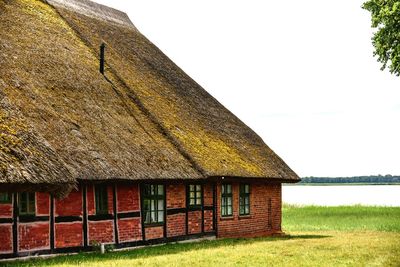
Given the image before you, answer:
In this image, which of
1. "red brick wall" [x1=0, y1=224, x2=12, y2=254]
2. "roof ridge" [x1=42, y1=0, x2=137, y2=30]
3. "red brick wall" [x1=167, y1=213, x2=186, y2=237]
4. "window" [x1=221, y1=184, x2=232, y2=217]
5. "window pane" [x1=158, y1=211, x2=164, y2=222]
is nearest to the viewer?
"red brick wall" [x1=0, y1=224, x2=12, y2=254]

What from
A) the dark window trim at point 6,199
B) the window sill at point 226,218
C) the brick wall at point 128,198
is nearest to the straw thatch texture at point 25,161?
the dark window trim at point 6,199

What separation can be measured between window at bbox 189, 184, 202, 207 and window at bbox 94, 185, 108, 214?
4316 millimetres

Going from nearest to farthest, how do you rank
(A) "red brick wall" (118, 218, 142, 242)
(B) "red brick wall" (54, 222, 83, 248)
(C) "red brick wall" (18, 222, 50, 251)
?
(C) "red brick wall" (18, 222, 50, 251) → (B) "red brick wall" (54, 222, 83, 248) → (A) "red brick wall" (118, 218, 142, 242)

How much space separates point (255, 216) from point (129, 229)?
26.8 ft

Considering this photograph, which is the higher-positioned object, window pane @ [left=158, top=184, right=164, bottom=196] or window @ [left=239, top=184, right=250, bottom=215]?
window pane @ [left=158, top=184, right=164, bottom=196]

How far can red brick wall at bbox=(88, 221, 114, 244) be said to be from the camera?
18562 mm

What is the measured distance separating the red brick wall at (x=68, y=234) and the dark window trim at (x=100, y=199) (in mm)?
838

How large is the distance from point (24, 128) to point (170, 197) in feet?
20.8

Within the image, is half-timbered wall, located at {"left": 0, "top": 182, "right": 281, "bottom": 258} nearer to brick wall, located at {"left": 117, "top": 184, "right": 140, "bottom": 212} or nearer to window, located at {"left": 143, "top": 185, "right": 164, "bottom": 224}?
brick wall, located at {"left": 117, "top": 184, "right": 140, "bottom": 212}

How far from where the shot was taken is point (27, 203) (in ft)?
55.5

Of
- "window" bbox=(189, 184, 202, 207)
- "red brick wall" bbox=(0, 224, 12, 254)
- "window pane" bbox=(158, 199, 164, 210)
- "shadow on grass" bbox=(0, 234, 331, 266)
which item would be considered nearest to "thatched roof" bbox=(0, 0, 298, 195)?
"window" bbox=(189, 184, 202, 207)

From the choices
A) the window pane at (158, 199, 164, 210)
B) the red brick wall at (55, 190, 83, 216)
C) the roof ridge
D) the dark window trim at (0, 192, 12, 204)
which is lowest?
the window pane at (158, 199, 164, 210)

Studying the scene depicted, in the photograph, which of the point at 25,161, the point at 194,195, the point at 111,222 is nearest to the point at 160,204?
the point at 194,195

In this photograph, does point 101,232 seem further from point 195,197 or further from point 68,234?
point 195,197
